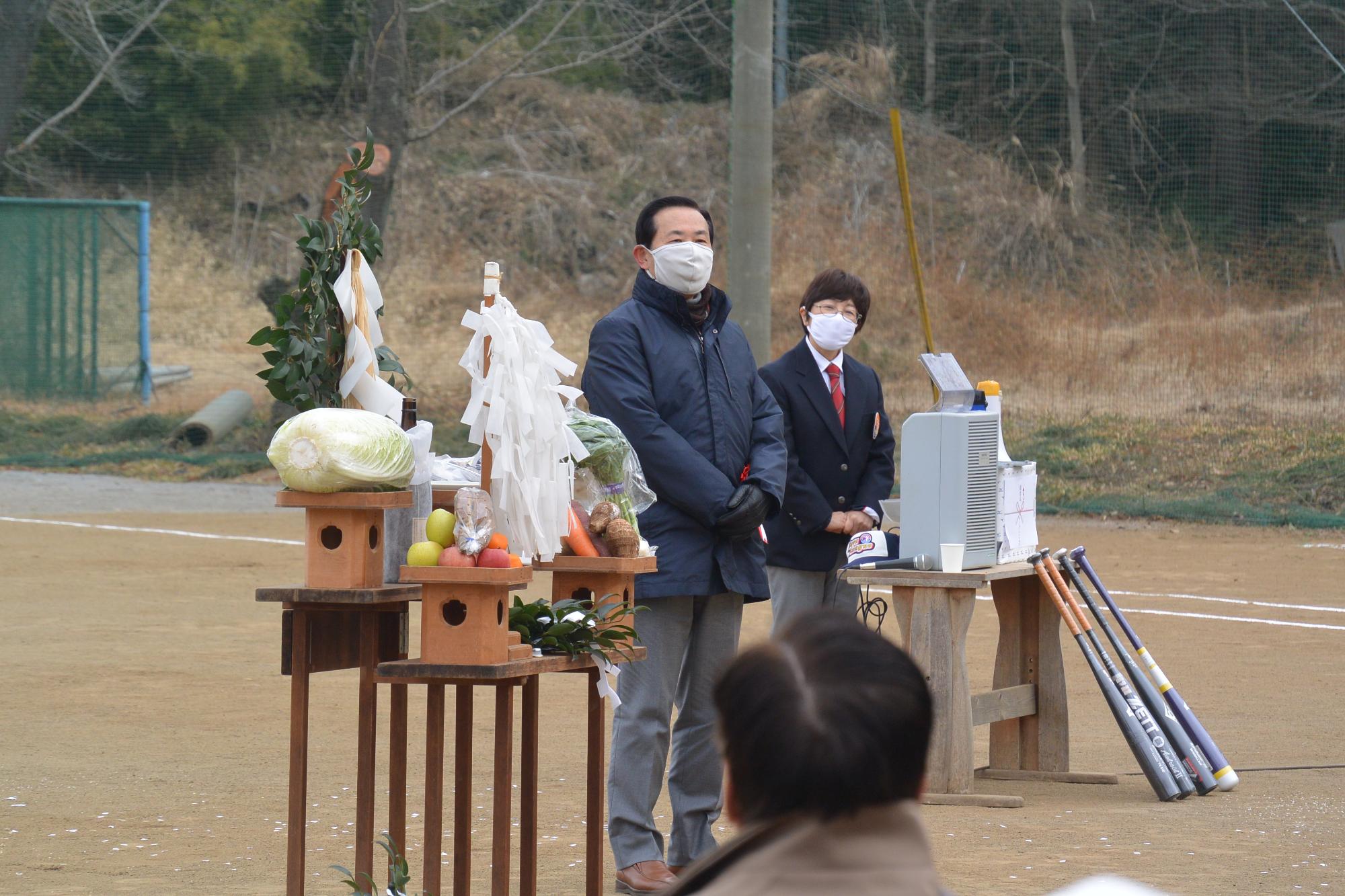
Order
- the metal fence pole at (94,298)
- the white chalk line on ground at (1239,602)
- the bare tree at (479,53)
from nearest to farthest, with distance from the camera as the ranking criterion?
the white chalk line on ground at (1239,602), the bare tree at (479,53), the metal fence pole at (94,298)

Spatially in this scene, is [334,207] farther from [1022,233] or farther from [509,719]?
[1022,233]

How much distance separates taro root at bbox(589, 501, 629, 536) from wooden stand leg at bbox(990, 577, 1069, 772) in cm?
301

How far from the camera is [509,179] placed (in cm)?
2878

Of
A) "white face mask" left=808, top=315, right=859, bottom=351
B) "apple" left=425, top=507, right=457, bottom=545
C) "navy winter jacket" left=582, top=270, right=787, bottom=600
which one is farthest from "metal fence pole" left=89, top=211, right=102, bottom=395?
"apple" left=425, top=507, right=457, bottom=545

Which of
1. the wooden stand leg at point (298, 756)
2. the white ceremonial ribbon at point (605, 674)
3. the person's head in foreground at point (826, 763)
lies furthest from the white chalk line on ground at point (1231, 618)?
the person's head in foreground at point (826, 763)

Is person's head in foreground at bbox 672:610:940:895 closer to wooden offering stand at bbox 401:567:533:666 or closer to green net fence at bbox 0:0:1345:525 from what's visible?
wooden offering stand at bbox 401:567:533:666

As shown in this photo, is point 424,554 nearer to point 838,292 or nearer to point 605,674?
point 605,674

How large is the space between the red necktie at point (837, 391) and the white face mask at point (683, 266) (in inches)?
61.3

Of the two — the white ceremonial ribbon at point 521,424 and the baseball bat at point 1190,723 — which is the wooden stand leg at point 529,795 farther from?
the baseball bat at point 1190,723

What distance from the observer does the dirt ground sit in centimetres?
539

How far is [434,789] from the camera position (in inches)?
152

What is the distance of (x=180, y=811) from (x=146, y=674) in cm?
285

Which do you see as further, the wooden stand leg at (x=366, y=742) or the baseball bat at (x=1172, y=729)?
the baseball bat at (x=1172, y=729)

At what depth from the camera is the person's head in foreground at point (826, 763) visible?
173cm
